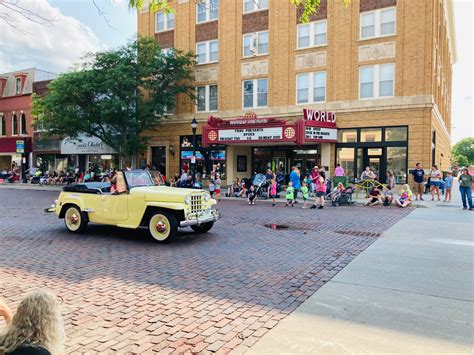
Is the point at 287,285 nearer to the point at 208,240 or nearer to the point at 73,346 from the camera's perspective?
the point at 73,346

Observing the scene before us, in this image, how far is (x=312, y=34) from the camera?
24859 millimetres

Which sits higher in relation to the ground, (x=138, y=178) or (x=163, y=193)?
(x=138, y=178)

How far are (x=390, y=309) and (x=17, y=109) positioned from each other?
4526 cm

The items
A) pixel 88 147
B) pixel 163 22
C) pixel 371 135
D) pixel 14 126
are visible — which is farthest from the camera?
pixel 14 126

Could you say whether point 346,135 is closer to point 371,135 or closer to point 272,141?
point 371,135

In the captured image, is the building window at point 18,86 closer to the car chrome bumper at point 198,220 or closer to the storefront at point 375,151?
the storefront at point 375,151

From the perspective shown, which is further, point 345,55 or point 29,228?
point 345,55

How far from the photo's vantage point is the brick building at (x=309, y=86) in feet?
72.0

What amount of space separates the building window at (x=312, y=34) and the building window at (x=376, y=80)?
133 inches

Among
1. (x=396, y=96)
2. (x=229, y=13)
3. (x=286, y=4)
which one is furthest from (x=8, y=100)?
(x=396, y=96)

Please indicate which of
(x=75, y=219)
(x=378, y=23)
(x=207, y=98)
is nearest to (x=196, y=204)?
(x=75, y=219)

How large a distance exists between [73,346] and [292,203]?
1432 centimetres

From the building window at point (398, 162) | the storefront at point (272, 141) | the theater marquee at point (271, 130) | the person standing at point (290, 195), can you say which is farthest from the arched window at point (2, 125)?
→ the building window at point (398, 162)

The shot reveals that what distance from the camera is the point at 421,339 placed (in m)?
3.96
